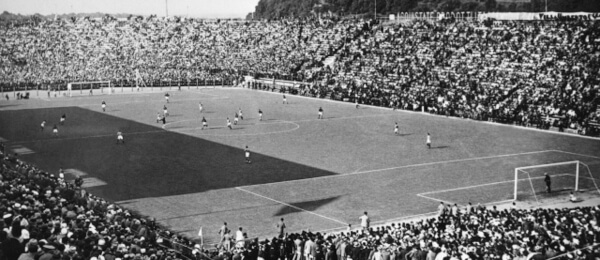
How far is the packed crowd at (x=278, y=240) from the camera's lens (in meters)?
16.7

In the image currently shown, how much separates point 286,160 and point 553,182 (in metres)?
16.0

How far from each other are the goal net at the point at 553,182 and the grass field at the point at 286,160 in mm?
310

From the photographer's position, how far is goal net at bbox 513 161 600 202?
35.1 meters

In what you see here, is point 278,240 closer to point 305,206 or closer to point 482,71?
point 305,206

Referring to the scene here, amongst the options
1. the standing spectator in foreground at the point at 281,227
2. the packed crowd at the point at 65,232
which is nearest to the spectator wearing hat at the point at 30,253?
the packed crowd at the point at 65,232

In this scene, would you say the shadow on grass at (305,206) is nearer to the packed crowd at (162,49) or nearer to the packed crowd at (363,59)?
the packed crowd at (363,59)

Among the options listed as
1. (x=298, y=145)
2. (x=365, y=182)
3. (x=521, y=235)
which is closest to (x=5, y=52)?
(x=298, y=145)

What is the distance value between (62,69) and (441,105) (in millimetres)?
58621

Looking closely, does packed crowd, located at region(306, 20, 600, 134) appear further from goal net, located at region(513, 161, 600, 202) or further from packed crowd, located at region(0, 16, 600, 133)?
goal net, located at region(513, 161, 600, 202)

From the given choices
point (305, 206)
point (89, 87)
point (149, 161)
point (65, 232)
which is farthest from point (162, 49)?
point (65, 232)

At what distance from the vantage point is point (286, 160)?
44.6 metres

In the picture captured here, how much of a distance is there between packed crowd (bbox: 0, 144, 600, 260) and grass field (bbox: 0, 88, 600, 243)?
513 cm

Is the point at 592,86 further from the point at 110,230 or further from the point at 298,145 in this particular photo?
the point at 110,230

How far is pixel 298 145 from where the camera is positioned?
5025cm
